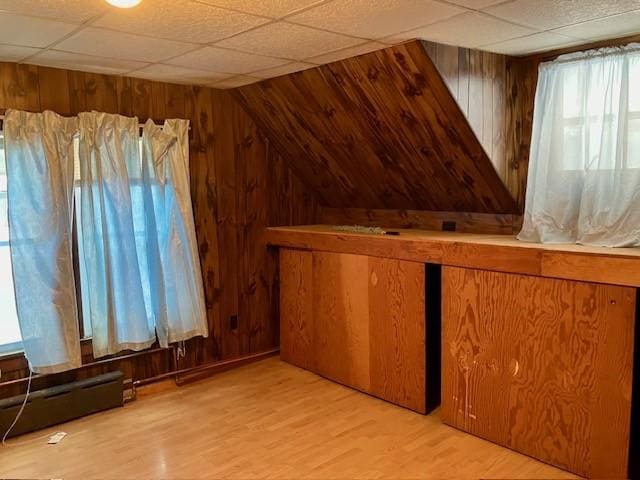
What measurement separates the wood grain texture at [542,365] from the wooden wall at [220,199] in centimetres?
187

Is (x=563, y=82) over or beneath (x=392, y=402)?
A: over

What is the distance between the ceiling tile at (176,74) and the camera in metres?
3.52

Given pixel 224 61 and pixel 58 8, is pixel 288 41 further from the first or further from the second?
pixel 58 8

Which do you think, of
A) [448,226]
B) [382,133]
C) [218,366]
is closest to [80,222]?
[218,366]

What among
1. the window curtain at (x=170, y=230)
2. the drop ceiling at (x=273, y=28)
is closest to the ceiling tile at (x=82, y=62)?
the drop ceiling at (x=273, y=28)

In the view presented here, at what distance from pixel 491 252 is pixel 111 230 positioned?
2.40 meters

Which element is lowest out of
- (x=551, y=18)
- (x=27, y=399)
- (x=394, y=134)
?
(x=27, y=399)

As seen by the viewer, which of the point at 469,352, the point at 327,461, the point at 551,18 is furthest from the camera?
Answer: the point at 469,352

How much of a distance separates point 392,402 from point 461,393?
56 cm

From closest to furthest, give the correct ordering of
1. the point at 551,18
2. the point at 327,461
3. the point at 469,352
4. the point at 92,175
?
the point at 551,18, the point at 327,461, the point at 469,352, the point at 92,175

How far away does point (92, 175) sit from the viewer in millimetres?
3531

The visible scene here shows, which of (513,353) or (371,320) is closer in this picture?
(513,353)

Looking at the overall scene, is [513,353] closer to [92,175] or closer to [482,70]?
[482,70]

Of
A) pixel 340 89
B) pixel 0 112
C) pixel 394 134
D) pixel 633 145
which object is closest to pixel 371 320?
pixel 394 134
